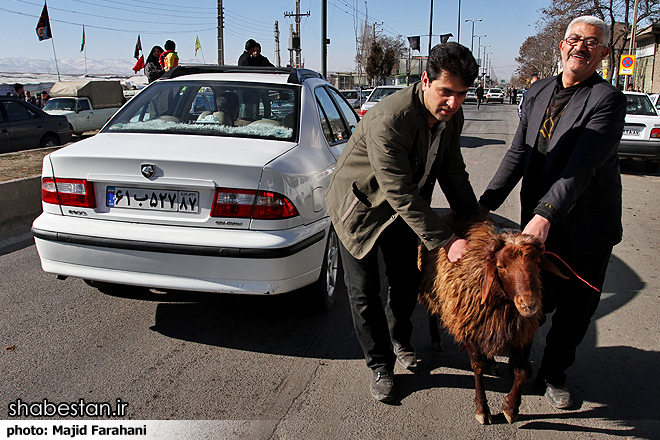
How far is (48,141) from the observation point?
15.1 meters

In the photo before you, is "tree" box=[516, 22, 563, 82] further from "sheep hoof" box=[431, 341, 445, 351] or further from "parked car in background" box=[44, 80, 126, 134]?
"sheep hoof" box=[431, 341, 445, 351]

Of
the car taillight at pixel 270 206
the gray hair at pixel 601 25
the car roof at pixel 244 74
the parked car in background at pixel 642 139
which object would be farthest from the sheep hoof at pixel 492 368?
the parked car in background at pixel 642 139

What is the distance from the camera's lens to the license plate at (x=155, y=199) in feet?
11.0

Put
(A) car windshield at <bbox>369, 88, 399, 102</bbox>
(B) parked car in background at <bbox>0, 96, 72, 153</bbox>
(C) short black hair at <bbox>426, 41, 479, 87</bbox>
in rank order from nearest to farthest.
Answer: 1. (C) short black hair at <bbox>426, 41, 479, 87</bbox>
2. (B) parked car in background at <bbox>0, 96, 72, 153</bbox>
3. (A) car windshield at <bbox>369, 88, 399, 102</bbox>

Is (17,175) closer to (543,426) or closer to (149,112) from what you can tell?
(149,112)

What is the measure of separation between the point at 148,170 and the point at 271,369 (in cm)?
153

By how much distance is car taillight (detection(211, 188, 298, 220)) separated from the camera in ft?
10.8

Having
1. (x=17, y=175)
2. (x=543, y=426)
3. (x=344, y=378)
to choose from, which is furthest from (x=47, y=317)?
(x=17, y=175)

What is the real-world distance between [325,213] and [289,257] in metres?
0.66

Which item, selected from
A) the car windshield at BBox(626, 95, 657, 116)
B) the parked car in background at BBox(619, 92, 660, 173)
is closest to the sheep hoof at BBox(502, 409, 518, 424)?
the parked car in background at BBox(619, 92, 660, 173)

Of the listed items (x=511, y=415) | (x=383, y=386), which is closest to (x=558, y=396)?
(x=511, y=415)

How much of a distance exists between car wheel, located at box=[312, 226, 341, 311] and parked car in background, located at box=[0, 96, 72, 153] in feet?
Result: 42.3

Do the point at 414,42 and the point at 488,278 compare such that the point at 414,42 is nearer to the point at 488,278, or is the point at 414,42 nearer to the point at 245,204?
the point at 245,204

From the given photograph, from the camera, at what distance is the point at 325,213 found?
394 cm
